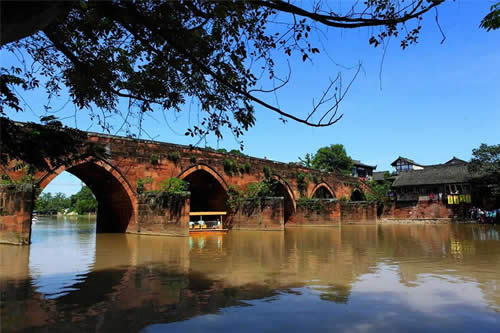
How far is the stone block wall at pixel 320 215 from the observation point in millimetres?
24344

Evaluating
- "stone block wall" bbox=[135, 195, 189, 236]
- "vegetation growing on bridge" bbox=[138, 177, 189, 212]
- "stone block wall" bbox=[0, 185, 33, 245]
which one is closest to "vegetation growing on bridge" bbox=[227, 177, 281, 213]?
"vegetation growing on bridge" bbox=[138, 177, 189, 212]

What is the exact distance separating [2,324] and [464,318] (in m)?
4.69

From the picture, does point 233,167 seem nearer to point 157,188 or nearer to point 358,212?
point 157,188

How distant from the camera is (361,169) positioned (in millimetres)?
60781

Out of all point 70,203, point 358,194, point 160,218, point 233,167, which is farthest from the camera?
point 70,203

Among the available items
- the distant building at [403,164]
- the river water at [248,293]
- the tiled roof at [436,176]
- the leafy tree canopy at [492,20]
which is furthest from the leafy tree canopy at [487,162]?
the leafy tree canopy at [492,20]

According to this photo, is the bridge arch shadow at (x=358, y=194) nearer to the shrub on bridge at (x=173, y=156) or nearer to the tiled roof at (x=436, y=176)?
the tiled roof at (x=436, y=176)

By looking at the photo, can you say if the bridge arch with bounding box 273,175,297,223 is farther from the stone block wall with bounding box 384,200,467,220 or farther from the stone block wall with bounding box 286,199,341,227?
the stone block wall with bounding box 384,200,467,220

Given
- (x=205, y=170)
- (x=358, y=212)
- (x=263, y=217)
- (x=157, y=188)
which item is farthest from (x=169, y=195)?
(x=358, y=212)

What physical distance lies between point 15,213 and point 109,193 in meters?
5.90

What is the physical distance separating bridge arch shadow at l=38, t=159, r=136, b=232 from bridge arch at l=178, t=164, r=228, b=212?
112 inches

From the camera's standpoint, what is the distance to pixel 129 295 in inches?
200

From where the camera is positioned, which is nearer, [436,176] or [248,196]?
[248,196]

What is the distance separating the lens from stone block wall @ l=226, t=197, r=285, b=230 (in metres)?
19.0
